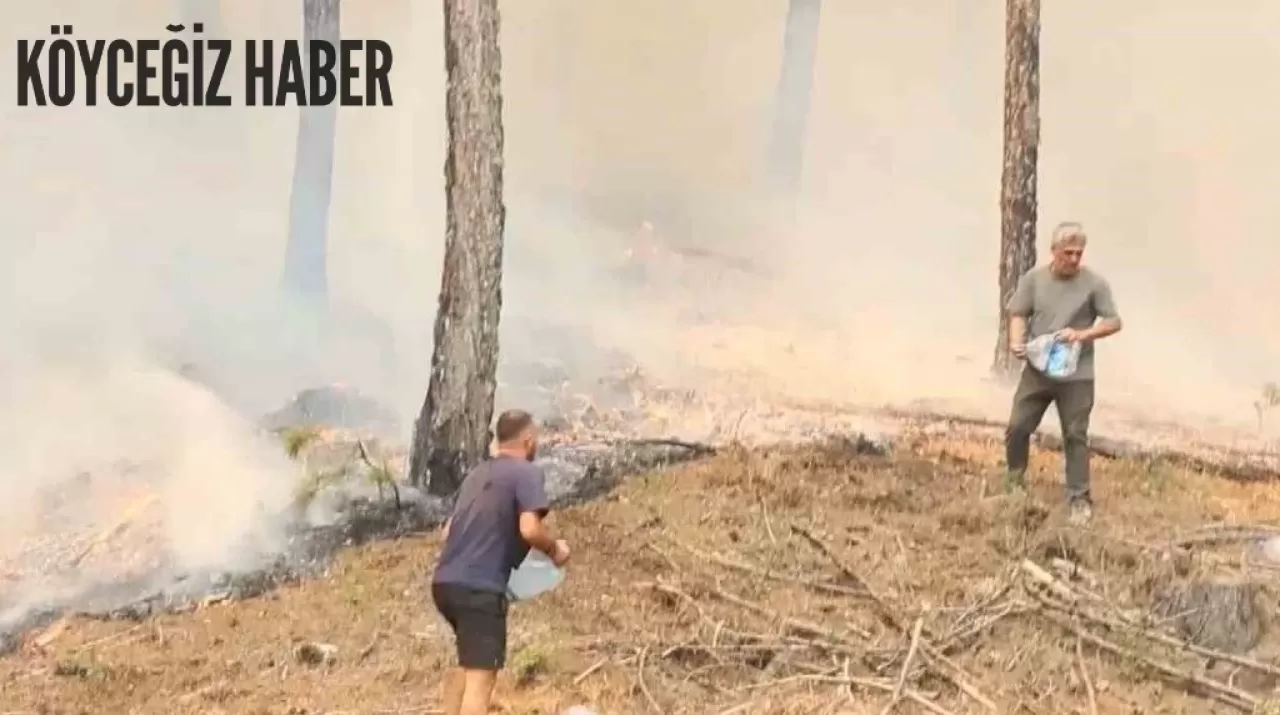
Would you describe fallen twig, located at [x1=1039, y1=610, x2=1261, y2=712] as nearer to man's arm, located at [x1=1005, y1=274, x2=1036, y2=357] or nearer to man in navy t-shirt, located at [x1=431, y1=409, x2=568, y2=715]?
man's arm, located at [x1=1005, y1=274, x2=1036, y2=357]

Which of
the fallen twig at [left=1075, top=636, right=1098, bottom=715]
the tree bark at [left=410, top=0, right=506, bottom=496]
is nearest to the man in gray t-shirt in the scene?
the fallen twig at [left=1075, top=636, right=1098, bottom=715]

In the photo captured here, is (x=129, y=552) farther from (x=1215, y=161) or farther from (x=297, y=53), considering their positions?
(x=1215, y=161)

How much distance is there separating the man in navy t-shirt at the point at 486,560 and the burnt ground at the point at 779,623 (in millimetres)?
728

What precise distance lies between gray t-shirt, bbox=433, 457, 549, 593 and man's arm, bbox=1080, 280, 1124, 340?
11.0 ft

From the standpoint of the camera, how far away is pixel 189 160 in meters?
8.51

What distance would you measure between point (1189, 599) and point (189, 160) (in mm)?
6993

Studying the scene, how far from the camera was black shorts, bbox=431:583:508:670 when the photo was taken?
3.82 m

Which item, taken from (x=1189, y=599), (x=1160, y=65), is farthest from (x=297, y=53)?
(x=1160, y=65)

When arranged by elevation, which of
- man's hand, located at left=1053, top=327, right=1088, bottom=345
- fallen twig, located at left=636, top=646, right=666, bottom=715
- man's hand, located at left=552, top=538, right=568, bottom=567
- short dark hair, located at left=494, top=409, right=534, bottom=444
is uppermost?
man's hand, located at left=1053, top=327, right=1088, bottom=345

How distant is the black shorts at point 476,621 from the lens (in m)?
3.82

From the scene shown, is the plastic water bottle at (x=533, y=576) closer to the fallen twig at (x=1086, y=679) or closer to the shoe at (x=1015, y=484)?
the fallen twig at (x=1086, y=679)

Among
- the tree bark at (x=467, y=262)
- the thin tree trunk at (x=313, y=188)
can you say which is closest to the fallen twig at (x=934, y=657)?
the tree bark at (x=467, y=262)

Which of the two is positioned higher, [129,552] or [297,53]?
[297,53]

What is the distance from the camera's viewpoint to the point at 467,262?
6.88 metres
